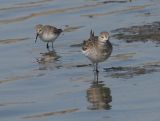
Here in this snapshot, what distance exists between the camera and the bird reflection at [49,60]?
17881mm

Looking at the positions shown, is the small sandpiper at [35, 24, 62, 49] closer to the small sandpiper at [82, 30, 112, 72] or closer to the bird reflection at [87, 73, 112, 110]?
the small sandpiper at [82, 30, 112, 72]

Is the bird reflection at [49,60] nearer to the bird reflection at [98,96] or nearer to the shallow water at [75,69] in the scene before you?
the shallow water at [75,69]

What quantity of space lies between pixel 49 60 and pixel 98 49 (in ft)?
7.40

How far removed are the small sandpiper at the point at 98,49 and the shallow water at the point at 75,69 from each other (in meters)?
0.30

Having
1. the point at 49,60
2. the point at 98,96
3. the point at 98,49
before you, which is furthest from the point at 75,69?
the point at 98,96

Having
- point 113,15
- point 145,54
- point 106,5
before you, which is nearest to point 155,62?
point 145,54

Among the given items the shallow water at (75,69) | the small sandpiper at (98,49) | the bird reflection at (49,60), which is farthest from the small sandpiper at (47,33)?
A: the small sandpiper at (98,49)

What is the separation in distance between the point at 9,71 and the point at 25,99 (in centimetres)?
277

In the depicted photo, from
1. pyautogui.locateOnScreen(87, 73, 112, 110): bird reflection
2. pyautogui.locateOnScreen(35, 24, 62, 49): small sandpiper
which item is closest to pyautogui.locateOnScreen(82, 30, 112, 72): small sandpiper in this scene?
pyautogui.locateOnScreen(87, 73, 112, 110): bird reflection

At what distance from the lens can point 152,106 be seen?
44.2 feet

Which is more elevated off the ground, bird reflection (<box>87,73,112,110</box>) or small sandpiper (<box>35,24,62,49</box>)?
small sandpiper (<box>35,24,62,49</box>)

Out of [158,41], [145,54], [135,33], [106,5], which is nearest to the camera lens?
[145,54]

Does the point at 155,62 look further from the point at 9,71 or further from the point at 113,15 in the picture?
the point at 113,15

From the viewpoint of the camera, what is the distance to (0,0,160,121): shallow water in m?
13.6
